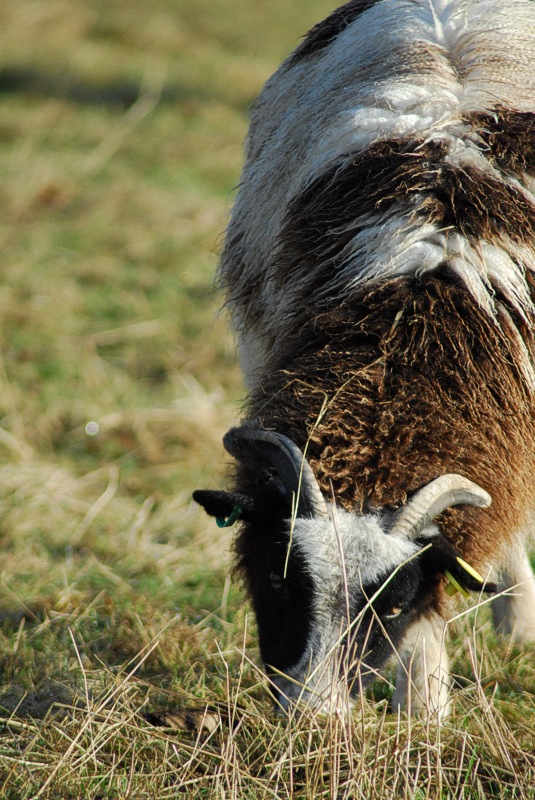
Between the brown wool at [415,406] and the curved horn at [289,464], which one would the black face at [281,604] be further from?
the brown wool at [415,406]

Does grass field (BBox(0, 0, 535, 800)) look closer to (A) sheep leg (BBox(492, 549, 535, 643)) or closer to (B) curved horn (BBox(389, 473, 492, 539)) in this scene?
(A) sheep leg (BBox(492, 549, 535, 643))

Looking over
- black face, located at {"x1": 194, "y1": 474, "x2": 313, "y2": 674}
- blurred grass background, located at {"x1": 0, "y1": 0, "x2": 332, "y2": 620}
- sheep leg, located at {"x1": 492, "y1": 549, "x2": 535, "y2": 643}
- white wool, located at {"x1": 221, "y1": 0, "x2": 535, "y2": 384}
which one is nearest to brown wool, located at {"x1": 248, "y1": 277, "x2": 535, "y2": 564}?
white wool, located at {"x1": 221, "y1": 0, "x2": 535, "y2": 384}

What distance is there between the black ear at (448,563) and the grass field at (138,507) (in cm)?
20

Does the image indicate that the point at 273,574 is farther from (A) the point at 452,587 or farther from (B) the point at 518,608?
(B) the point at 518,608

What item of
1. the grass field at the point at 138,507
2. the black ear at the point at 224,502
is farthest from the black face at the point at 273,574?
the grass field at the point at 138,507

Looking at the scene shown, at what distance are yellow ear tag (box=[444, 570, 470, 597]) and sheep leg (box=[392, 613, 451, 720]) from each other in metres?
0.12

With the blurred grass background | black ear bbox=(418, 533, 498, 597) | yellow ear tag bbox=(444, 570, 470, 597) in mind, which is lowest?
the blurred grass background

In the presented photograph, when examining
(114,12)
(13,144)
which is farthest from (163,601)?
(114,12)

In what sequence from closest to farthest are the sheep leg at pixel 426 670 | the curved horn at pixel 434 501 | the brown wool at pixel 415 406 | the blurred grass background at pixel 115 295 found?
the curved horn at pixel 434 501, the brown wool at pixel 415 406, the sheep leg at pixel 426 670, the blurred grass background at pixel 115 295

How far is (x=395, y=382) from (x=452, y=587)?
696 mm

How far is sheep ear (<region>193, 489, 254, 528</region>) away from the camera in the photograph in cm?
280

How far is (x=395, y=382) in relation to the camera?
9.25 feet

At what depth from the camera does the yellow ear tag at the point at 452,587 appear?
9.16 feet

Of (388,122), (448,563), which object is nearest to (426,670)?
(448,563)
